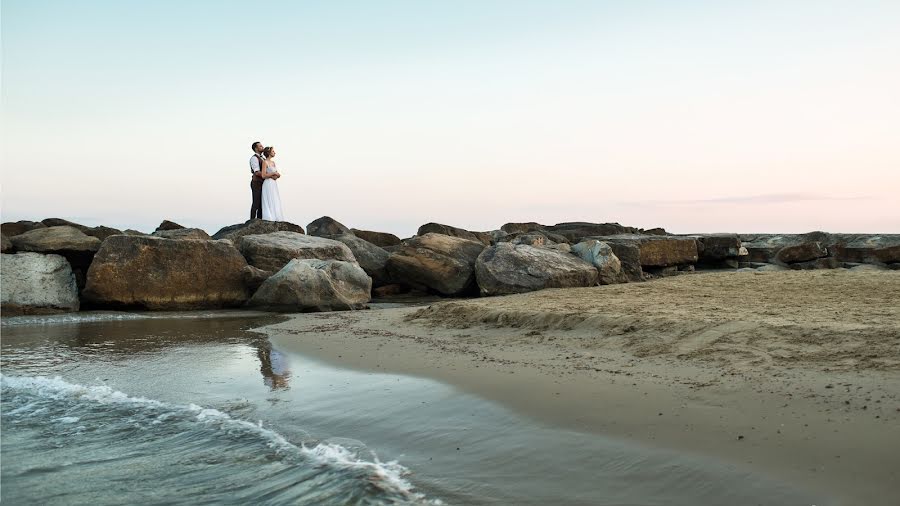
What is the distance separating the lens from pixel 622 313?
6316mm

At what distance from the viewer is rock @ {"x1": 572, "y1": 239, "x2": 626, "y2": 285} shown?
11.8 m

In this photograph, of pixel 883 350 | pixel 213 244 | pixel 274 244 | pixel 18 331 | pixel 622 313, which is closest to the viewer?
pixel 883 350

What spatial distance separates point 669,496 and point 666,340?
2.66 meters

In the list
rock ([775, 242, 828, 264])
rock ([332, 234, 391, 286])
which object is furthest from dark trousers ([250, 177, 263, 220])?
rock ([775, 242, 828, 264])

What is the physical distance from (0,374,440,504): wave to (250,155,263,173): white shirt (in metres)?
10.6

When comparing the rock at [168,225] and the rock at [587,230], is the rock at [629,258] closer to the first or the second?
the rock at [587,230]

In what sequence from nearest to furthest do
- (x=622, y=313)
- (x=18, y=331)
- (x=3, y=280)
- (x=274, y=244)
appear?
1. (x=622, y=313)
2. (x=18, y=331)
3. (x=3, y=280)
4. (x=274, y=244)

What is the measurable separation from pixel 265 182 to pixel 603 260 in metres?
8.15

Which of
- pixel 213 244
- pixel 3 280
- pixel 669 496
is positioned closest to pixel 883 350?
pixel 669 496

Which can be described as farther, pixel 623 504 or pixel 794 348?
pixel 794 348

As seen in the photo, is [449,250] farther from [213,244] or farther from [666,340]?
[666,340]

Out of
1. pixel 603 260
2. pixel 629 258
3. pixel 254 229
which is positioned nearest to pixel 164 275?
pixel 254 229

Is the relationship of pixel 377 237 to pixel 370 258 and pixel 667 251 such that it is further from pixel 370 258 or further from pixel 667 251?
pixel 667 251

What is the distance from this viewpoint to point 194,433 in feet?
13.0
